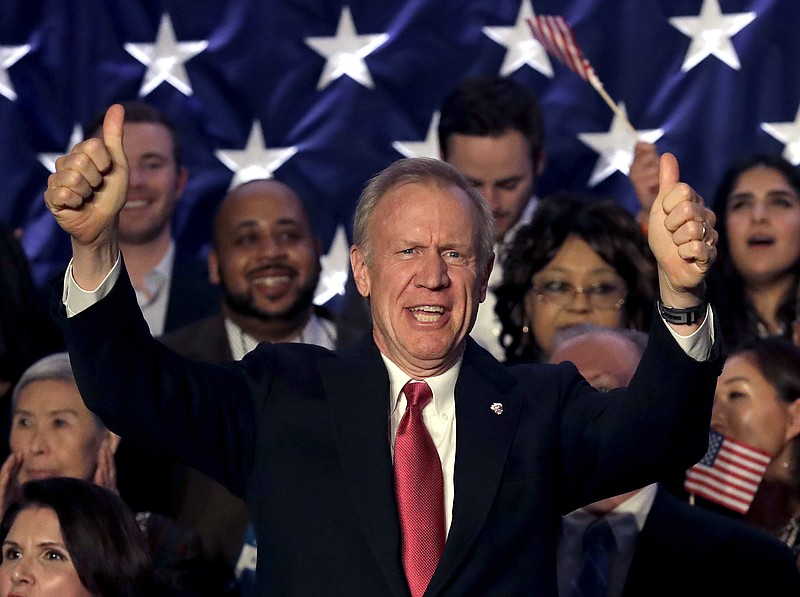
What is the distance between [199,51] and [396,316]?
3375 mm

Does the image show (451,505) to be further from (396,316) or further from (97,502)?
(97,502)

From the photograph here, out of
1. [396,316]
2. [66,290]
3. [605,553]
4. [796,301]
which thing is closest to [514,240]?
[796,301]

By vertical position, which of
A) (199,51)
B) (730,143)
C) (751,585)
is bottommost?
(751,585)

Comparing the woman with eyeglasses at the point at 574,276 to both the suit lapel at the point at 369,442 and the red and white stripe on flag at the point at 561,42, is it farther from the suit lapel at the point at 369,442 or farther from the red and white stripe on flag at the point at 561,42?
the suit lapel at the point at 369,442

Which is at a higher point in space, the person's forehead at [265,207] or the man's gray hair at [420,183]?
the person's forehead at [265,207]

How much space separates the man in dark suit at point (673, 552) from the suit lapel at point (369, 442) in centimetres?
104

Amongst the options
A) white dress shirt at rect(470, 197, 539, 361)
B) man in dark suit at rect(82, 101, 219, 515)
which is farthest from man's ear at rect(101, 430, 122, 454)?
white dress shirt at rect(470, 197, 539, 361)

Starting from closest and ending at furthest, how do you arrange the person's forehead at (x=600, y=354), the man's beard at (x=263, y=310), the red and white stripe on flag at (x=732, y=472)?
the person's forehead at (x=600, y=354)
the red and white stripe on flag at (x=732, y=472)
the man's beard at (x=263, y=310)

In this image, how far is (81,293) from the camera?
251 cm

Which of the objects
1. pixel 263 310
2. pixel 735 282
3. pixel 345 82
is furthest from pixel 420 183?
pixel 345 82

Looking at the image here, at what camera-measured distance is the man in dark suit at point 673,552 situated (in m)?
3.59

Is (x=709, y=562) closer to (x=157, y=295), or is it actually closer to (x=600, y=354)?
(x=600, y=354)

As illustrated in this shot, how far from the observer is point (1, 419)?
4664 millimetres

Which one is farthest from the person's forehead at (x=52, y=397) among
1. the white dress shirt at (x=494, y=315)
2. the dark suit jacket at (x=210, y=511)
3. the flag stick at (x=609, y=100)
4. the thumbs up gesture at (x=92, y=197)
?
the flag stick at (x=609, y=100)
